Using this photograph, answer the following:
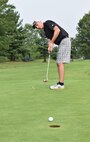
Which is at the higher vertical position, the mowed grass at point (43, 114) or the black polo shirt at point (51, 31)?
the black polo shirt at point (51, 31)

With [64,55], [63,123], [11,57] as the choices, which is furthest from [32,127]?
[11,57]

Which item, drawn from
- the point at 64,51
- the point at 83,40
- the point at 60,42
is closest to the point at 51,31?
the point at 60,42

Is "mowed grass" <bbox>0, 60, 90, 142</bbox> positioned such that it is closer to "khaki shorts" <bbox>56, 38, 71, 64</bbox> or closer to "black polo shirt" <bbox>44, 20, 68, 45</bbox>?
"khaki shorts" <bbox>56, 38, 71, 64</bbox>

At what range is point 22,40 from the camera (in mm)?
62031

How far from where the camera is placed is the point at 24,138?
19.2 feet

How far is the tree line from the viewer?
182 ft

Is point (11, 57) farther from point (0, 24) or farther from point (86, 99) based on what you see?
point (86, 99)

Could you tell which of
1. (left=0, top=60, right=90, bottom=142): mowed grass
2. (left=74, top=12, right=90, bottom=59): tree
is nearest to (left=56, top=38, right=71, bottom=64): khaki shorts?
(left=0, top=60, right=90, bottom=142): mowed grass

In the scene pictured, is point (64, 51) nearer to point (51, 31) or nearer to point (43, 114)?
point (51, 31)

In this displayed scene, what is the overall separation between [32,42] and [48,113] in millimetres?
58578

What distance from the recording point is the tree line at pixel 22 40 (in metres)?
55.3

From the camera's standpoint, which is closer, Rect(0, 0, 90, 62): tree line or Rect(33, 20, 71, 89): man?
Rect(33, 20, 71, 89): man

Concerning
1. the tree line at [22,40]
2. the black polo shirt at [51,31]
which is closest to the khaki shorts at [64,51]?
the black polo shirt at [51,31]

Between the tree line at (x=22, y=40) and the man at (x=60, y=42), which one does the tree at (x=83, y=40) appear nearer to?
the tree line at (x=22, y=40)
